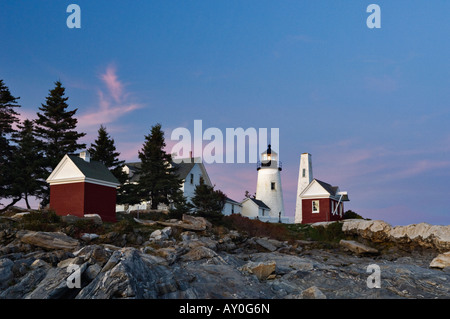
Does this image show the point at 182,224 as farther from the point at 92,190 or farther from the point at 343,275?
the point at 343,275

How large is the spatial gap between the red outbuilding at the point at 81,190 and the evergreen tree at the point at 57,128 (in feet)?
23.9

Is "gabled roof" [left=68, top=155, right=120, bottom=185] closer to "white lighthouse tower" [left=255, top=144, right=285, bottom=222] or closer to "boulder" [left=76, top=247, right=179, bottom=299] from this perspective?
"boulder" [left=76, top=247, right=179, bottom=299]

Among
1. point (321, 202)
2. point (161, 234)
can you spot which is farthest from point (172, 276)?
point (321, 202)

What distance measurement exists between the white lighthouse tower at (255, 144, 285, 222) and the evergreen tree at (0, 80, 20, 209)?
1223 inches

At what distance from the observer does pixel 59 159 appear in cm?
4275

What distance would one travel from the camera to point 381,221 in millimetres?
41094

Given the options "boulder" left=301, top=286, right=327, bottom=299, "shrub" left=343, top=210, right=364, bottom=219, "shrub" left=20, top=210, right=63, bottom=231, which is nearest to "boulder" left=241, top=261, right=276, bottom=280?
"boulder" left=301, top=286, right=327, bottom=299

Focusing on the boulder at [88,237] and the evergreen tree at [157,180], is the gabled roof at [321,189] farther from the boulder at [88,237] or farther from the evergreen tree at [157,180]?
the boulder at [88,237]

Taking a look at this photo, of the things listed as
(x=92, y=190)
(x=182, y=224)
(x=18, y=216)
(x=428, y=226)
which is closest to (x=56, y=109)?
(x=92, y=190)

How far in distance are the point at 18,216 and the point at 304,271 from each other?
21.6 meters

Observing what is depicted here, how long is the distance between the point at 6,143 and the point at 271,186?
109ft

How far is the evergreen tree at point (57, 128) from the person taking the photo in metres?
44.1

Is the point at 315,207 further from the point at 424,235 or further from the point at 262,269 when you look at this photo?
the point at 262,269

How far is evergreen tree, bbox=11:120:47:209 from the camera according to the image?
40781mm
